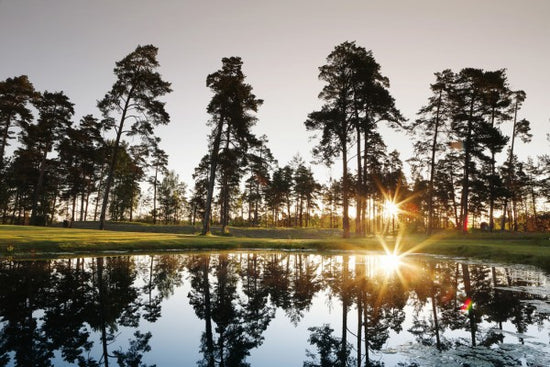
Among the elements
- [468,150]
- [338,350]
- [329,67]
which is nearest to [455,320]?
[338,350]

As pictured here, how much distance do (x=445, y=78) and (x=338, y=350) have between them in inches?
1510

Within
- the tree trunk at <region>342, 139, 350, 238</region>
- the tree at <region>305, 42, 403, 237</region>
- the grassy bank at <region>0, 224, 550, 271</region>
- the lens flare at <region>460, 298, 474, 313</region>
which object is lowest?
the lens flare at <region>460, 298, 474, 313</region>

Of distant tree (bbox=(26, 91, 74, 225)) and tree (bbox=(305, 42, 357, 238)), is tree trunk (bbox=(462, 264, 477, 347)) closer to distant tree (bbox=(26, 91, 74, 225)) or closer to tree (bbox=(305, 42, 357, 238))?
tree (bbox=(305, 42, 357, 238))

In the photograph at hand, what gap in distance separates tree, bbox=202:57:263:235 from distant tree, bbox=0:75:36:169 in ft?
77.7

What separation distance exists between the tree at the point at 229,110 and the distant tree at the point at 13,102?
23.7 metres

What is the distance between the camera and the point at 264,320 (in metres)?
6.55

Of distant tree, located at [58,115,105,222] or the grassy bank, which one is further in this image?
distant tree, located at [58,115,105,222]

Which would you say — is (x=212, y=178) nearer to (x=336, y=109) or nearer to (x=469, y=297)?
(x=336, y=109)

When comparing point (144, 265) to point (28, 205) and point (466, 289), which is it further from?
point (28, 205)

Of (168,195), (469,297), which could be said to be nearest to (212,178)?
(469,297)

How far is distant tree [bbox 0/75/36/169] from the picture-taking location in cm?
3641


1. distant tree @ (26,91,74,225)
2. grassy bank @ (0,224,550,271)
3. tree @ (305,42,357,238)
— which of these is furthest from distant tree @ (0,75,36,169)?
tree @ (305,42,357,238)

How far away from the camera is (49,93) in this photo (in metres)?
40.2

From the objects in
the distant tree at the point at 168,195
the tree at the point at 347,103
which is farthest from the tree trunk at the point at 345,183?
the distant tree at the point at 168,195
